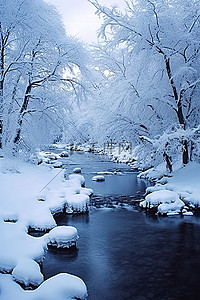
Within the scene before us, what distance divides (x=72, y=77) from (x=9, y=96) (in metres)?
3.80

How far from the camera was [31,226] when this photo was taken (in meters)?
8.68

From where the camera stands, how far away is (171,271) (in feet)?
21.5

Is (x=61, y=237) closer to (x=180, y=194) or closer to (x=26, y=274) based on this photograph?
(x=26, y=274)

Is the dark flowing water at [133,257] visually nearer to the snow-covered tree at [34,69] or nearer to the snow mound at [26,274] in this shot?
the snow mound at [26,274]

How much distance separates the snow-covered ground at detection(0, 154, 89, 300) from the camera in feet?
16.1

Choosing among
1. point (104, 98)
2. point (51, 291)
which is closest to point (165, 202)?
point (51, 291)

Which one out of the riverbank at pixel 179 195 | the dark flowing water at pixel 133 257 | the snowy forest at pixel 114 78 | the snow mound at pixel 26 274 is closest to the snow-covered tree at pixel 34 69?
the snowy forest at pixel 114 78

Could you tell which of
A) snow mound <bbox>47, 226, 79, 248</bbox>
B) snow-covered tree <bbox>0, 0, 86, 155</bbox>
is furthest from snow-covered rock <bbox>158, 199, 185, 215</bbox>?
snow-covered tree <bbox>0, 0, 86, 155</bbox>

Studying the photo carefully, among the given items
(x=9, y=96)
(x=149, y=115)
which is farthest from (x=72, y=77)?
(x=149, y=115)

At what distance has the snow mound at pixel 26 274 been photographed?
5170 millimetres

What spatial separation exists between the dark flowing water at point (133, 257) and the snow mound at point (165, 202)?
582mm

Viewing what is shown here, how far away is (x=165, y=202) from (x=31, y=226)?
18.4 feet

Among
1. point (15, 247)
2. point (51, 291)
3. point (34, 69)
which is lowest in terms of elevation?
point (51, 291)

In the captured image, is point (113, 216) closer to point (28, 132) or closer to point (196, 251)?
point (196, 251)
